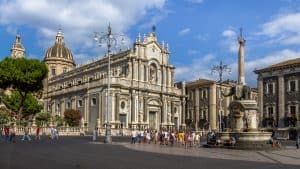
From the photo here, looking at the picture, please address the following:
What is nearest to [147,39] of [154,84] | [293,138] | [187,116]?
[154,84]

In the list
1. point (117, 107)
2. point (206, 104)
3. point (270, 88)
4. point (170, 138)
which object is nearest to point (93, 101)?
point (117, 107)

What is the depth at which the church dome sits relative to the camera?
359 feet

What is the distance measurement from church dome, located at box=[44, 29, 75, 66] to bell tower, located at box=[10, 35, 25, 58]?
30.8ft

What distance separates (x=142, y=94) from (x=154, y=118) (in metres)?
5.67

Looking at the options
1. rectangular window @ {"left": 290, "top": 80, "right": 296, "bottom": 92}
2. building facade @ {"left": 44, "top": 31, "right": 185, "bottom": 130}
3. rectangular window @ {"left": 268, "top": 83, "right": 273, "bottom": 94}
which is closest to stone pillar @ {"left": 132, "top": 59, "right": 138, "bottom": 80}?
building facade @ {"left": 44, "top": 31, "right": 185, "bottom": 130}

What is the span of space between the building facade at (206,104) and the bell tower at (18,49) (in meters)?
46.5

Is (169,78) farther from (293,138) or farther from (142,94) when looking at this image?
(293,138)

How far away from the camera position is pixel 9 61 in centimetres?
6888

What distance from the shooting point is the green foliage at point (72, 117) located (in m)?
76.3

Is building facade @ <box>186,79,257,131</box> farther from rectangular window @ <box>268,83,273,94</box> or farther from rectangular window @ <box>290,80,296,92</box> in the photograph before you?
rectangular window @ <box>290,80,296,92</box>

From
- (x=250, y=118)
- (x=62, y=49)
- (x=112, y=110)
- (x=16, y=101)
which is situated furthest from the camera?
(x=62, y=49)

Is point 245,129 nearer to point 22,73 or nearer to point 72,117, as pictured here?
point 22,73

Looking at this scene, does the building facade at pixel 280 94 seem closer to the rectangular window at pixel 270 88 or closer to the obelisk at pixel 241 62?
the rectangular window at pixel 270 88

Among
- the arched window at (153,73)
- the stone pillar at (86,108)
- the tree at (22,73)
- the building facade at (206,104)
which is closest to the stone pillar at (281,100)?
the building facade at (206,104)
